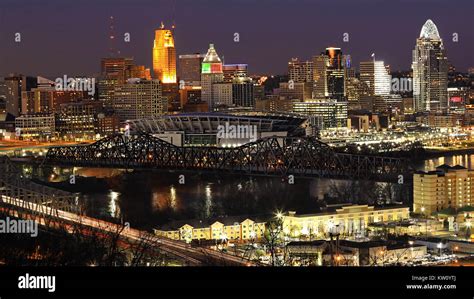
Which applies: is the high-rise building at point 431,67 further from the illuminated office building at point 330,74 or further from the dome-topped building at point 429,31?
the illuminated office building at point 330,74

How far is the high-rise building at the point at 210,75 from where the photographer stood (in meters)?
46.7

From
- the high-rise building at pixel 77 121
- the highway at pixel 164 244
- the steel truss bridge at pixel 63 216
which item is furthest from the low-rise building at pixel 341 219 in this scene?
the high-rise building at pixel 77 121

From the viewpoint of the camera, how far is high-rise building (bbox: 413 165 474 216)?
49.9 ft

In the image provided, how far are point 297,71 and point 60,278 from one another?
4687cm

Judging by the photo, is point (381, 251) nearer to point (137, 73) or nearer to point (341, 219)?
point (341, 219)

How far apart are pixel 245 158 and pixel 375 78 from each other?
1243 inches

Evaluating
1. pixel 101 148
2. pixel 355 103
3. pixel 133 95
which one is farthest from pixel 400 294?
pixel 355 103

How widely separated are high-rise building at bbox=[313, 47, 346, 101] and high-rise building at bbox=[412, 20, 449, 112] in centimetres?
392

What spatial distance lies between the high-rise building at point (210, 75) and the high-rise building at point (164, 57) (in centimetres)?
211

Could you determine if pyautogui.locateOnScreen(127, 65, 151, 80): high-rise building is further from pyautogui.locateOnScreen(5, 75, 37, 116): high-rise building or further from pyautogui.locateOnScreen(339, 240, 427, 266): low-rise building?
pyautogui.locateOnScreen(339, 240, 427, 266): low-rise building

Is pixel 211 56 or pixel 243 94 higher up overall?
pixel 211 56

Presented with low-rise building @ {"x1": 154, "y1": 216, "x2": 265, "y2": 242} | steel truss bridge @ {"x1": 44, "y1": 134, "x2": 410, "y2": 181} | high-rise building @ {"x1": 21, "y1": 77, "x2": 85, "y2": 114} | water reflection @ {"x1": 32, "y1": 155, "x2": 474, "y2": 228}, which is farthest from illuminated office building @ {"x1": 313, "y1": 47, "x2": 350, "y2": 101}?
low-rise building @ {"x1": 154, "y1": 216, "x2": 265, "y2": 242}

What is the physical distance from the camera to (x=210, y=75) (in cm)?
4731

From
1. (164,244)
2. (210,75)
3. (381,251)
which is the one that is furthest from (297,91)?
(164,244)
